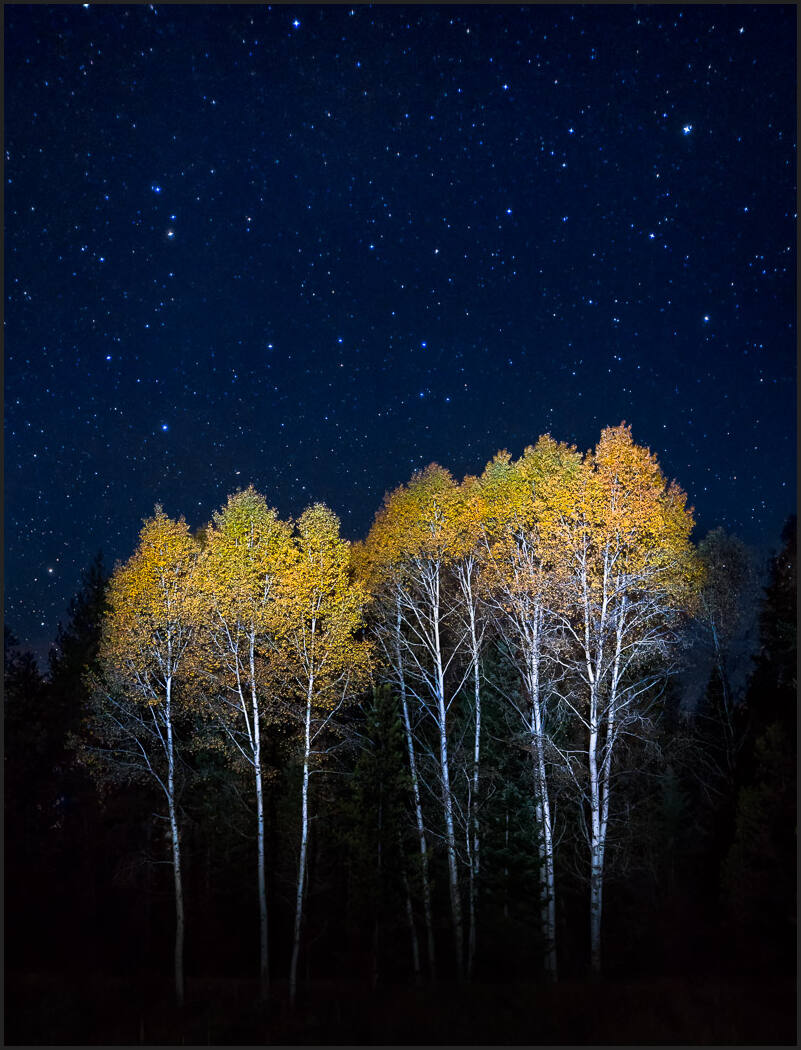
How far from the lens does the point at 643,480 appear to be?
14273 millimetres

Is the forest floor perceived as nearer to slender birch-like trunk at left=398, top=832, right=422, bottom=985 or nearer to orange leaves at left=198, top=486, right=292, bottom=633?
slender birch-like trunk at left=398, top=832, right=422, bottom=985

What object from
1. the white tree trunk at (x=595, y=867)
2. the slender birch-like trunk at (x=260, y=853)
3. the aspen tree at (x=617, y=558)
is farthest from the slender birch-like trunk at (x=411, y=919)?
the white tree trunk at (x=595, y=867)

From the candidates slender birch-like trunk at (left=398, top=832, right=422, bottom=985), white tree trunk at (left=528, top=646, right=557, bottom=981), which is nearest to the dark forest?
white tree trunk at (left=528, top=646, right=557, bottom=981)

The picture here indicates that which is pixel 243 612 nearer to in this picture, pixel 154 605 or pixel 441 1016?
pixel 154 605

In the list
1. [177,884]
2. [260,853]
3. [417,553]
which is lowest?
[177,884]

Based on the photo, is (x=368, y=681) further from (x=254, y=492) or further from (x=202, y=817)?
(x=202, y=817)

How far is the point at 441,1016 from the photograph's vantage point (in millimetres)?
10578

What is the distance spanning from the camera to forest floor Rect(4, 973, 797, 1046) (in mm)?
9461

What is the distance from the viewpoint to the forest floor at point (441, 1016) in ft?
31.0

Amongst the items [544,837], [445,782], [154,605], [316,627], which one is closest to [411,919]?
[445,782]

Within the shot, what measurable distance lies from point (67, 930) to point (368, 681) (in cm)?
1725

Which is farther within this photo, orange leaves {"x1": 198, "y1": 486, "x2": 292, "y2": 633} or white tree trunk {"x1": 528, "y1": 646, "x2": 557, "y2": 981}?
orange leaves {"x1": 198, "y1": 486, "x2": 292, "y2": 633}

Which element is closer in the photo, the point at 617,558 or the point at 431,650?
the point at 617,558

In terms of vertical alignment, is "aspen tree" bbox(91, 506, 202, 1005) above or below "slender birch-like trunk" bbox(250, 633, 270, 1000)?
above
